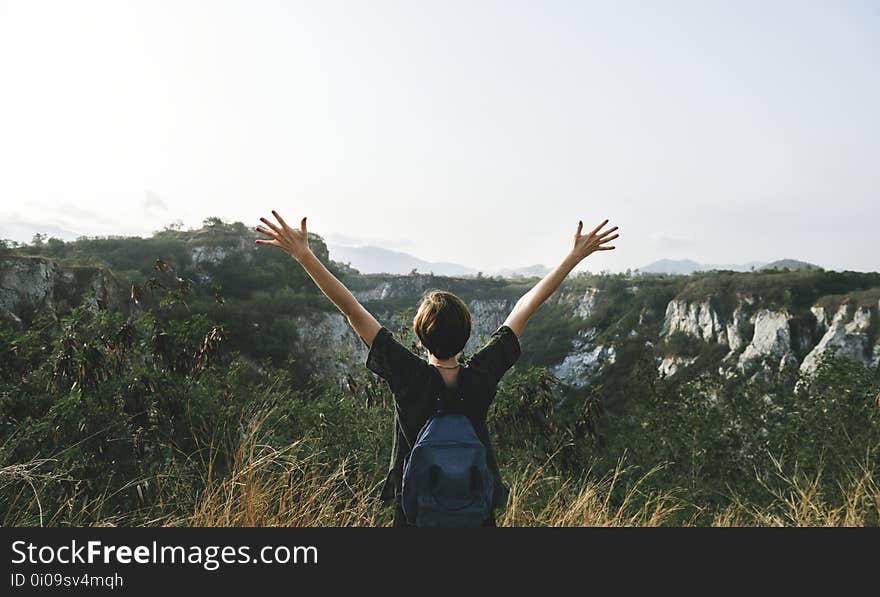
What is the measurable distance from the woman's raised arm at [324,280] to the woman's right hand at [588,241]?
1.07 metres

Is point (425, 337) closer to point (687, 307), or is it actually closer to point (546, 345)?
point (687, 307)

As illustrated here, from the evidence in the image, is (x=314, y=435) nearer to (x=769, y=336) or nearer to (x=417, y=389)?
(x=417, y=389)

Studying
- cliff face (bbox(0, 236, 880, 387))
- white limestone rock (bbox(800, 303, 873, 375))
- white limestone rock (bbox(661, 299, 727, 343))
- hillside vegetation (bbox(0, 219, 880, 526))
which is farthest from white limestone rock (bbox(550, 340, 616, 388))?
hillside vegetation (bbox(0, 219, 880, 526))


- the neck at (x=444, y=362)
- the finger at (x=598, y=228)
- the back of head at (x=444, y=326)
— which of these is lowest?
the neck at (x=444, y=362)

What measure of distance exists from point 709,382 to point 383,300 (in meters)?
76.2

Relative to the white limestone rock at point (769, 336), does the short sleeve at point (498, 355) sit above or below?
above

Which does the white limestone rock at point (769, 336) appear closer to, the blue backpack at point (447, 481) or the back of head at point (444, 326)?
the back of head at point (444, 326)

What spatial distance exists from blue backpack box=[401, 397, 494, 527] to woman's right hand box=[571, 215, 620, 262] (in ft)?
3.82

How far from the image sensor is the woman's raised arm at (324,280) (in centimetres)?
207

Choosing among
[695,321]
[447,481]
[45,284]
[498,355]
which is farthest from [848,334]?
[447,481]

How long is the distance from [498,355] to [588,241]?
2.76 feet

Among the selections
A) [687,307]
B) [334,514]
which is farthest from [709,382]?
[687,307]

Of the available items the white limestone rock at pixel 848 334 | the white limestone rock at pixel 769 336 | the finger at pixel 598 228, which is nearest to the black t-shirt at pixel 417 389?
the finger at pixel 598 228

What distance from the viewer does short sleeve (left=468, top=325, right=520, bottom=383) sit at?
213cm
